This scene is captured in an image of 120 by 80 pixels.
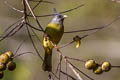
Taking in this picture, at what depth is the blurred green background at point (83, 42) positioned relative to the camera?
735 centimetres

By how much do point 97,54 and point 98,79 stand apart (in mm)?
901

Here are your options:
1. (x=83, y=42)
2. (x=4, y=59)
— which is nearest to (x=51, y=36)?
(x=4, y=59)

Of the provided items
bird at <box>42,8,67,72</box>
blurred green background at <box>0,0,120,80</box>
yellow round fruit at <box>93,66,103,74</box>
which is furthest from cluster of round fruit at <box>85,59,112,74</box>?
blurred green background at <box>0,0,120,80</box>

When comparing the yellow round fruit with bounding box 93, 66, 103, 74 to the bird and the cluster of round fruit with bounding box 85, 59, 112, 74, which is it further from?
the bird

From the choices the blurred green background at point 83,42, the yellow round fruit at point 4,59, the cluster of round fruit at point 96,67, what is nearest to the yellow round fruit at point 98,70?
the cluster of round fruit at point 96,67

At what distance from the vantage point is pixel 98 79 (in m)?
7.60

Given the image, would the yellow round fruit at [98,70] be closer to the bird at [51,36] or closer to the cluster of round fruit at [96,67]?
the cluster of round fruit at [96,67]

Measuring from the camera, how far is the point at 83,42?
8.52 m

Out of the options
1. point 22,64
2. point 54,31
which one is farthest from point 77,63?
point 54,31

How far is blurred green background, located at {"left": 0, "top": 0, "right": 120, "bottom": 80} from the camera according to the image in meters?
7.35

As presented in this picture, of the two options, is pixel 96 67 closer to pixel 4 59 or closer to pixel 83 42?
pixel 4 59

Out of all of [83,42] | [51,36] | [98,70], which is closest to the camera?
[98,70]

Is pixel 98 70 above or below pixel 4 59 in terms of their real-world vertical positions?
below

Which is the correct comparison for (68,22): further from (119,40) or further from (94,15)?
(119,40)
